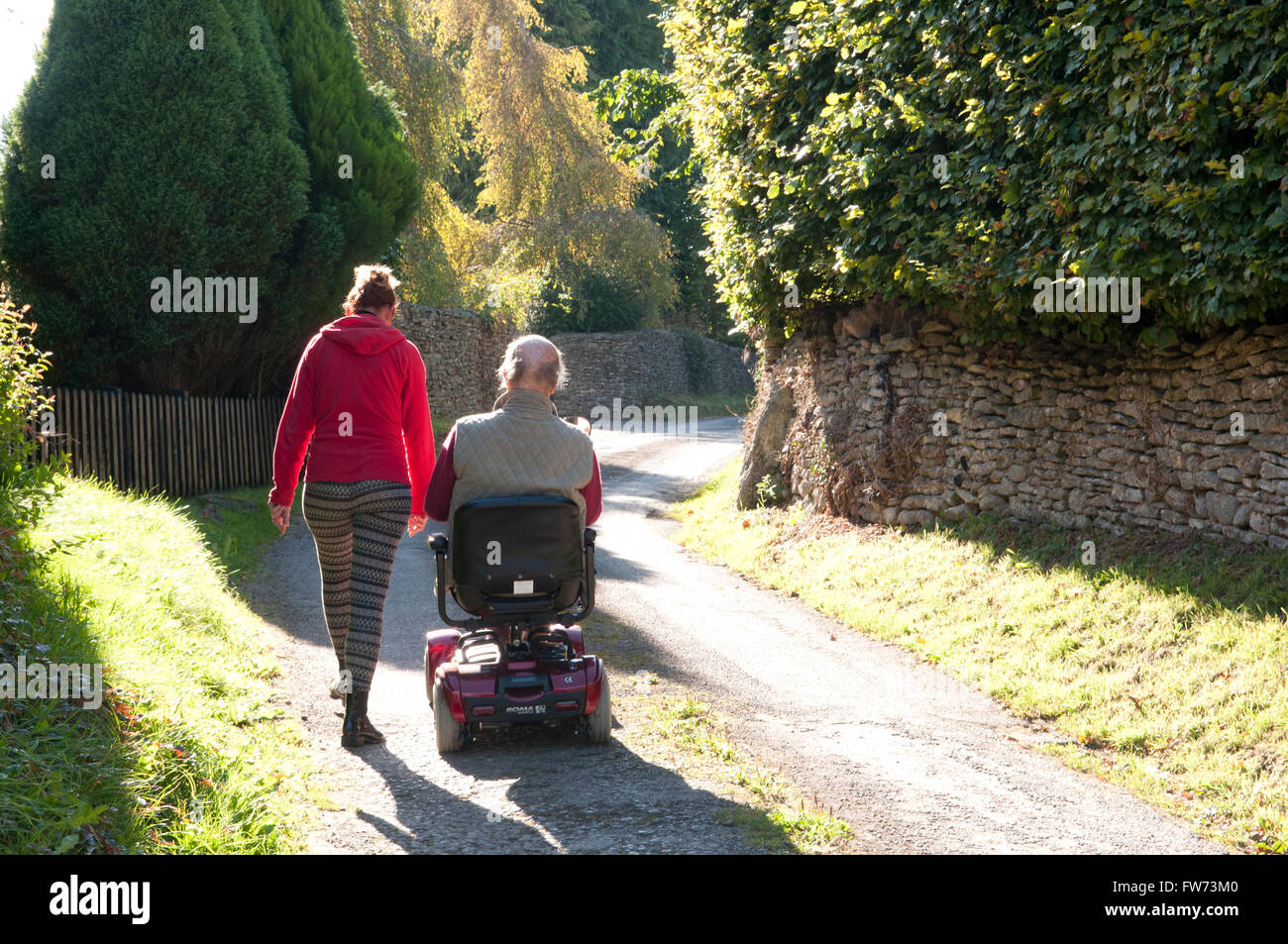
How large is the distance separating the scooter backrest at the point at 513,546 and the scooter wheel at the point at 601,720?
58 cm

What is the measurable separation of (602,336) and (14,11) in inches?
945

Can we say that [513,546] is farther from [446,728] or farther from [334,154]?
[334,154]

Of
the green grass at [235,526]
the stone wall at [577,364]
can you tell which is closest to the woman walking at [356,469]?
the green grass at [235,526]

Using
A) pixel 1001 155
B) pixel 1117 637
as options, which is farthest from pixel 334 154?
pixel 1117 637

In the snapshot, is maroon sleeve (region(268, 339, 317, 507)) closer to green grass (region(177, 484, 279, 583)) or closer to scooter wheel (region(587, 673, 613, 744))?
scooter wheel (region(587, 673, 613, 744))

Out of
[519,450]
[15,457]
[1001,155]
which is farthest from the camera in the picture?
[1001,155]

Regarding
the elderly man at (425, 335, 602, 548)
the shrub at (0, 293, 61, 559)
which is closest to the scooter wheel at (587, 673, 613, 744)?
the elderly man at (425, 335, 602, 548)

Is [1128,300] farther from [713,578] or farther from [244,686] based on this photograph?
[244,686]

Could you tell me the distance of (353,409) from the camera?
470 cm

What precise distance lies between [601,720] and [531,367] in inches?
67.2

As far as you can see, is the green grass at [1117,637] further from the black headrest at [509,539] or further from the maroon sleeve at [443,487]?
the maroon sleeve at [443,487]

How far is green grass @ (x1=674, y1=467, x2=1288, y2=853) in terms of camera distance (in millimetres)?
5340

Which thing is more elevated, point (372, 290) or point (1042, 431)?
point (372, 290)

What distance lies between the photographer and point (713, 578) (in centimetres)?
1066
